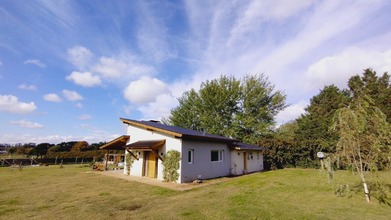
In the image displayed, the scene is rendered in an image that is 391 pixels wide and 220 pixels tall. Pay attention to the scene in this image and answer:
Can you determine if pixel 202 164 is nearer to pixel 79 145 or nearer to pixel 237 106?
pixel 237 106

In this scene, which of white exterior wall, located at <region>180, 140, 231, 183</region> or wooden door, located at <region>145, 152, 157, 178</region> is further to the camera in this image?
wooden door, located at <region>145, 152, 157, 178</region>

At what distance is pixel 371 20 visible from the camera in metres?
11.0

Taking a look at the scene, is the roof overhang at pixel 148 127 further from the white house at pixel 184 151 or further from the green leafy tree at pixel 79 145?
the green leafy tree at pixel 79 145

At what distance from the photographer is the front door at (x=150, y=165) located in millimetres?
15859

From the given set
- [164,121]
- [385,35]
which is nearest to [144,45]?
[385,35]

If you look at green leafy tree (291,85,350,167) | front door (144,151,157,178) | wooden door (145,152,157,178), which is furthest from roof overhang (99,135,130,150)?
green leafy tree (291,85,350,167)

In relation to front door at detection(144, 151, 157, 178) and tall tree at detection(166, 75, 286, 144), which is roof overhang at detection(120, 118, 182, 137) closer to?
front door at detection(144, 151, 157, 178)

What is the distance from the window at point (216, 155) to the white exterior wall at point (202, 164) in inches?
10.5

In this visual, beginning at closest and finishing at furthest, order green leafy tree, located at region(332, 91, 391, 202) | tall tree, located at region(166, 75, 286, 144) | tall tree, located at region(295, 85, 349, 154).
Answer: green leafy tree, located at region(332, 91, 391, 202)
tall tree, located at region(295, 85, 349, 154)
tall tree, located at region(166, 75, 286, 144)

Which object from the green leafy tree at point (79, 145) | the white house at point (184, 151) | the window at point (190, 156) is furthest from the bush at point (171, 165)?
the green leafy tree at point (79, 145)

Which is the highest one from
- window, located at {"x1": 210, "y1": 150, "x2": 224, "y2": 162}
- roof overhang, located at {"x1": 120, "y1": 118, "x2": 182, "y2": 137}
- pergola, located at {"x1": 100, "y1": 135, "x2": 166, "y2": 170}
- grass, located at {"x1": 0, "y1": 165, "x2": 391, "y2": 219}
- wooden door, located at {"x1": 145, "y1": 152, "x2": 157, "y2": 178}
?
roof overhang, located at {"x1": 120, "y1": 118, "x2": 182, "y2": 137}

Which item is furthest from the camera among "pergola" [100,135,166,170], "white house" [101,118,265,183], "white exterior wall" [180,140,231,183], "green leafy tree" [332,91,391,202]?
"pergola" [100,135,166,170]

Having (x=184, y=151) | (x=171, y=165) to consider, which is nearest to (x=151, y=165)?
(x=171, y=165)

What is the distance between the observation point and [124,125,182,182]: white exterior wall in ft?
47.8
